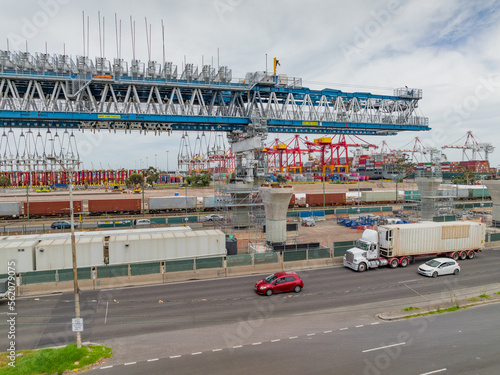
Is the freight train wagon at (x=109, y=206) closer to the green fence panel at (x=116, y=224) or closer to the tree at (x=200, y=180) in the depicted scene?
the green fence panel at (x=116, y=224)

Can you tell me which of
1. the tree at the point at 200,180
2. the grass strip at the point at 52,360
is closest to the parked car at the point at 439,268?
the grass strip at the point at 52,360

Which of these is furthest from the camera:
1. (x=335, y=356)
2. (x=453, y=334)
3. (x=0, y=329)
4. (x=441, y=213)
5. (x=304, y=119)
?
(x=441, y=213)

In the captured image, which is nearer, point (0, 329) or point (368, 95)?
point (0, 329)

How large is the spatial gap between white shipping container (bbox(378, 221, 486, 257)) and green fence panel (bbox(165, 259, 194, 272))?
1423 centimetres

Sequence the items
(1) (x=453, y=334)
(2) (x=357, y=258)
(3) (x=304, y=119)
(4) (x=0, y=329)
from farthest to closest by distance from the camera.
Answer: (3) (x=304, y=119) < (2) (x=357, y=258) < (4) (x=0, y=329) < (1) (x=453, y=334)

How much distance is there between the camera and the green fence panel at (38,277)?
19.2 m

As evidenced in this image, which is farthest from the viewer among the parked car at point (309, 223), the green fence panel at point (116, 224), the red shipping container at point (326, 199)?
the red shipping container at point (326, 199)

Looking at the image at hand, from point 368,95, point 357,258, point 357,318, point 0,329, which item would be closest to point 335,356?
point 357,318

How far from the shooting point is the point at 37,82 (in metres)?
34.7

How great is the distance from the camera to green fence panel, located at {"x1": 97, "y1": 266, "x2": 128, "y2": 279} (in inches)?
801

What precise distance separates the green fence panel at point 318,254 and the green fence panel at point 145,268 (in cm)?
1119

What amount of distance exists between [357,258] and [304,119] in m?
24.8

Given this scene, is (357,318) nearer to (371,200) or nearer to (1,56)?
(1,56)

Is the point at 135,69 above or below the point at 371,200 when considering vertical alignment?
above
